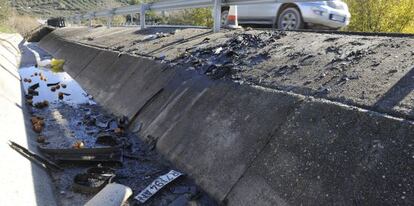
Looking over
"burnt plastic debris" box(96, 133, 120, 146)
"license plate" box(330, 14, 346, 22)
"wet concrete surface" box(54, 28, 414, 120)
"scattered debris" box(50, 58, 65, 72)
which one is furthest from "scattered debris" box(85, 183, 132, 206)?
"scattered debris" box(50, 58, 65, 72)

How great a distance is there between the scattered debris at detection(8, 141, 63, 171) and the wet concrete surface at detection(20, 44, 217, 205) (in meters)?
0.12

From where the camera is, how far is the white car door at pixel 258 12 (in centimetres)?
1174

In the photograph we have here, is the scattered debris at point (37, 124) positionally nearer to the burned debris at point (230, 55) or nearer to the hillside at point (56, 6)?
the burned debris at point (230, 55)

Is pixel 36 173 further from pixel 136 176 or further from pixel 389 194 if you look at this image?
pixel 389 194

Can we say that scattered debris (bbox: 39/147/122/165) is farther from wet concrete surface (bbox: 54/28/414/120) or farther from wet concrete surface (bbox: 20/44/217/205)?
wet concrete surface (bbox: 54/28/414/120)

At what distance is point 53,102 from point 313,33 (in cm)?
575

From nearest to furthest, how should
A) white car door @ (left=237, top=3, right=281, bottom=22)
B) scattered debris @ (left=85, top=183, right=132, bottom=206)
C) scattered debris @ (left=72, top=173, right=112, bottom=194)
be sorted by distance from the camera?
1. scattered debris @ (left=85, top=183, right=132, bottom=206)
2. scattered debris @ (left=72, top=173, right=112, bottom=194)
3. white car door @ (left=237, top=3, right=281, bottom=22)

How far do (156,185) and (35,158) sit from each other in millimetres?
1536

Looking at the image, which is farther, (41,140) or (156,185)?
(41,140)

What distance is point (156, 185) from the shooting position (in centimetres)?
462

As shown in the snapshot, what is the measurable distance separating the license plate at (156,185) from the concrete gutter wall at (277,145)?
154mm

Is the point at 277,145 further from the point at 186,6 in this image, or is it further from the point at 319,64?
the point at 186,6

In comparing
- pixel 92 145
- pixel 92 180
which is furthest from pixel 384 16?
pixel 92 180

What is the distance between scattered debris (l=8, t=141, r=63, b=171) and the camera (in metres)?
4.97
